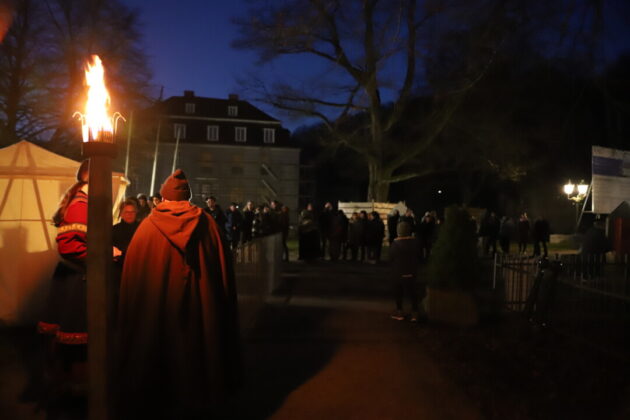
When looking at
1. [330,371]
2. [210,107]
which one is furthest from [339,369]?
[210,107]

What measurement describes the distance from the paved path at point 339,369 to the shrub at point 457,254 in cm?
92

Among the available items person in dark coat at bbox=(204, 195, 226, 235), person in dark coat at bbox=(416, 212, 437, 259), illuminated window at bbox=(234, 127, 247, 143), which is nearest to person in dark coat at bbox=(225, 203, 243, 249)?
person in dark coat at bbox=(204, 195, 226, 235)

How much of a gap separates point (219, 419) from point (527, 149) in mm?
24576

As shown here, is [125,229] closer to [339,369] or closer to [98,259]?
[339,369]

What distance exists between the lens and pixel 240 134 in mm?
53281

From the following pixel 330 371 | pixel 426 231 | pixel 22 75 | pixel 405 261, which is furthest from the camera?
pixel 22 75

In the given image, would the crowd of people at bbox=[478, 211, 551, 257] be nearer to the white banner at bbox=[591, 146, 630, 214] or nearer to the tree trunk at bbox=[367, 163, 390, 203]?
the white banner at bbox=[591, 146, 630, 214]

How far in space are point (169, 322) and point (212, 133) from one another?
164 ft

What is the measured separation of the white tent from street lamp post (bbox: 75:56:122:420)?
511 centimetres

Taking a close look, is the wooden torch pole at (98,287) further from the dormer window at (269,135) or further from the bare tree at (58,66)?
the dormer window at (269,135)

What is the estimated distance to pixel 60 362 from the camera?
471 cm

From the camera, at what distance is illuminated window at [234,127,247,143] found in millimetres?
53166

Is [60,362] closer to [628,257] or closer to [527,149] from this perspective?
[628,257]

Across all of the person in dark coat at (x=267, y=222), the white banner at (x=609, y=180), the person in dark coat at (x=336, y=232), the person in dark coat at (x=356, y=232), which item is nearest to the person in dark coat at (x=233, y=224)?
the person in dark coat at (x=267, y=222)
